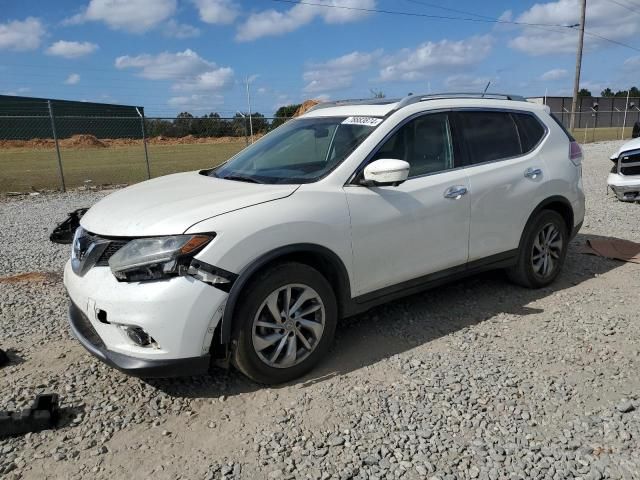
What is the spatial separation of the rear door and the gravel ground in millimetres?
679

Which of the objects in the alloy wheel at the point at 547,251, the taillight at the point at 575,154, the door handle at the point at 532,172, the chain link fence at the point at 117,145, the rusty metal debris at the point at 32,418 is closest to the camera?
the rusty metal debris at the point at 32,418

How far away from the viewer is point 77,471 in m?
2.68

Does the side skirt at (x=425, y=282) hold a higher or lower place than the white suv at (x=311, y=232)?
lower

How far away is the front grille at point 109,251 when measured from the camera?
125 inches

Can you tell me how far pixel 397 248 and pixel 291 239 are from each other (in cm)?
93

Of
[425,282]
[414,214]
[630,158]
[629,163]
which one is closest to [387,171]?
[414,214]

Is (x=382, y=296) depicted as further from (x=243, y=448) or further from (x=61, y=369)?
(x=61, y=369)

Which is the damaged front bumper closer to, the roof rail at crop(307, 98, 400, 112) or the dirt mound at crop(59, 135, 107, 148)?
the roof rail at crop(307, 98, 400, 112)

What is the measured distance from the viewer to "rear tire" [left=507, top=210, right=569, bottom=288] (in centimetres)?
497

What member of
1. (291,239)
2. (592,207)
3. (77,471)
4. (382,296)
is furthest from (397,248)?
(592,207)

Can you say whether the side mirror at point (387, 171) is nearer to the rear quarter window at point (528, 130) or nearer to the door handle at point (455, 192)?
the door handle at point (455, 192)

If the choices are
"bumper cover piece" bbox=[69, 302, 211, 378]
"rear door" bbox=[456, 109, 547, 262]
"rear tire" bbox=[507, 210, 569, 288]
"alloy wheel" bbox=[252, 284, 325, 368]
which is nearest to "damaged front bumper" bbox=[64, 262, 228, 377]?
"bumper cover piece" bbox=[69, 302, 211, 378]

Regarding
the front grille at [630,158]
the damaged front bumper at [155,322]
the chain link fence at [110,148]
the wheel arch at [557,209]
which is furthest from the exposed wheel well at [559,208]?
the chain link fence at [110,148]

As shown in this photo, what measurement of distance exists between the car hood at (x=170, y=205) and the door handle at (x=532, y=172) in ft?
7.86
